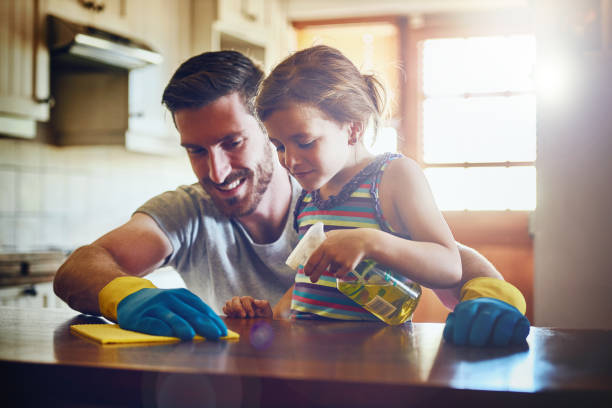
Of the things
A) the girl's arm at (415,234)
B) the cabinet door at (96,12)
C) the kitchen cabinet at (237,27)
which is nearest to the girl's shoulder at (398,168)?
the girl's arm at (415,234)

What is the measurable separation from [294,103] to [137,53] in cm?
162

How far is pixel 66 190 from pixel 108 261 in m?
1.76

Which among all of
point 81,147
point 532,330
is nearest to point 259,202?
point 532,330

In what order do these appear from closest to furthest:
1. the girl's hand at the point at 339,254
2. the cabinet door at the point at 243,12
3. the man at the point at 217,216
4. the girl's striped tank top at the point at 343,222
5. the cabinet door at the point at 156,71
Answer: the girl's hand at the point at 339,254
the girl's striped tank top at the point at 343,222
the man at the point at 217,216
the cabinet door at the point at 156,71
the cabinet door at the point at 243,12

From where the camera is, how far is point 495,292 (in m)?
0.86

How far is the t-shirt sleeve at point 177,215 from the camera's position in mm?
1341

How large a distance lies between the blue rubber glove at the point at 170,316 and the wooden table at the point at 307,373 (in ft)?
0.11

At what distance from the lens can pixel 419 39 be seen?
337 centimetres

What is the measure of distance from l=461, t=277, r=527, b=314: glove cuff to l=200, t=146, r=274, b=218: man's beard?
0.67m

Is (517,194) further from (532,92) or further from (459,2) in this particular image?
(459,2)

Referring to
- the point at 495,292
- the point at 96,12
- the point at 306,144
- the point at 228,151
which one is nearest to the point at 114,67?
the point at 96,12

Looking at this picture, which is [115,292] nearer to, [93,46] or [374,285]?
[374,285]

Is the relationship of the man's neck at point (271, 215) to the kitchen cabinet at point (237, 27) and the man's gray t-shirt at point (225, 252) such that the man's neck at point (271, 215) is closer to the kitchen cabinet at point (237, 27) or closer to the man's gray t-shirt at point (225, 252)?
the man's gray t-shirt at point (225, 252)

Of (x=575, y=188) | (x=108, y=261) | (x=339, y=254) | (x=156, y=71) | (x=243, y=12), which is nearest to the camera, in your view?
(x=339, y=254)
